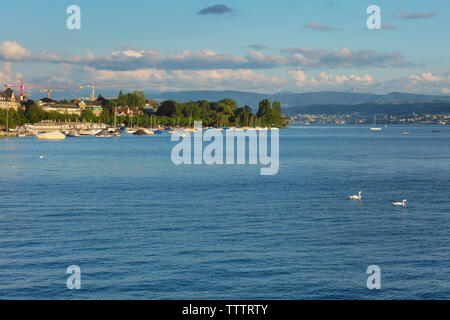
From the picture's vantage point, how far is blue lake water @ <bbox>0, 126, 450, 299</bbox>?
731 inches

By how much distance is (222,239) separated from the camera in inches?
1005

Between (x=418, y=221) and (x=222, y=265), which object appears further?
(x=418, y=221)

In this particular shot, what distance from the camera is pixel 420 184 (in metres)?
50.0

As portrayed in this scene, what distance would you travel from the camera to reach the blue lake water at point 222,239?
1856cm

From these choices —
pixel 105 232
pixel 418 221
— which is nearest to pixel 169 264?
pixel 105 232

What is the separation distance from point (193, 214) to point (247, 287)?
14623mm
